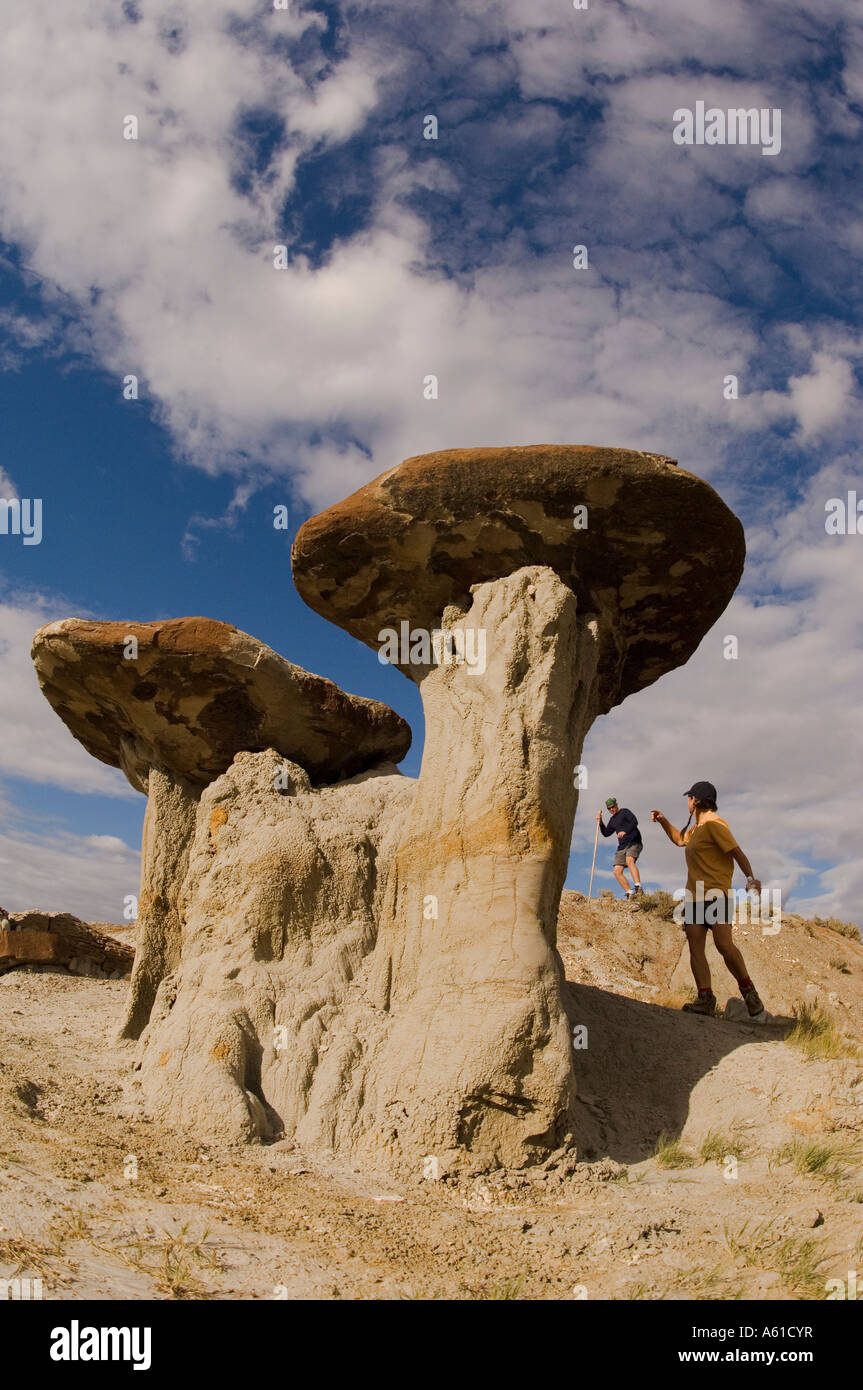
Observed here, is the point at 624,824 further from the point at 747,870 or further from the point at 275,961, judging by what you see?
the point at 275,961

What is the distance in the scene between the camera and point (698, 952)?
6816mm

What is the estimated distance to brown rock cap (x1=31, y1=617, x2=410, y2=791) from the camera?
23.1 feet

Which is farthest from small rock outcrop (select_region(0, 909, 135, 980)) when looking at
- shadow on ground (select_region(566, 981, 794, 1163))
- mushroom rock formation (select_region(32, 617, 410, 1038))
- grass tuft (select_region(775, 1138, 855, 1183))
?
grass tuft (select_region(775, 1138, 855, 1183))

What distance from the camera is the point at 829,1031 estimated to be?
6281 mm

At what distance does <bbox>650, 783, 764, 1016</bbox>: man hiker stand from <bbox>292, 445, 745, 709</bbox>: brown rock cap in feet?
4.17

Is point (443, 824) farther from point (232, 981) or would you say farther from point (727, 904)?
point (727, 904)

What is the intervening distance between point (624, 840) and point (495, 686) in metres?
8.52

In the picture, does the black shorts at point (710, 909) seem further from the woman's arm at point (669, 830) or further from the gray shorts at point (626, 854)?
the gray shorts at point (626, 854)

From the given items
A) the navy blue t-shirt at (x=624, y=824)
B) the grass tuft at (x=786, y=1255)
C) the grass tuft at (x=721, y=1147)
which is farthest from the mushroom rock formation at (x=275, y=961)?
the navy blue t-shirt at (x=624, y=824)

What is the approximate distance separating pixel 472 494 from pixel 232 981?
10.7 feet

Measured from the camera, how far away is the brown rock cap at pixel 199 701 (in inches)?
278

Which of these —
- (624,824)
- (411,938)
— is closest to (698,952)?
(411,938)

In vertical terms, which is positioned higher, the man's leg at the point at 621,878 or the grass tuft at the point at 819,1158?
the man's leg at the point at 621,878
